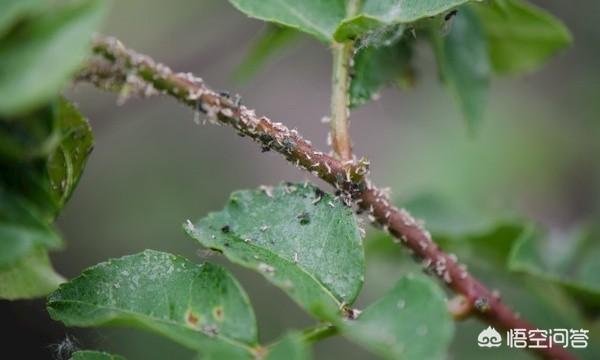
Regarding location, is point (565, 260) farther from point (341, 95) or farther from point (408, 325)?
point (408, 325)

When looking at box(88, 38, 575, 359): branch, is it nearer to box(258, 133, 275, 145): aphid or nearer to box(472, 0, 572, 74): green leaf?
box(258, 133, 275, 145): aphid

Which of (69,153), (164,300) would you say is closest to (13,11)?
(69,153)

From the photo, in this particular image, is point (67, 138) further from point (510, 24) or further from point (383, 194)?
point (510, 24)

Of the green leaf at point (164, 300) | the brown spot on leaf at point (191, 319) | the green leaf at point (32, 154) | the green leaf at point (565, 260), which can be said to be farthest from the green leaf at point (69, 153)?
the green leaf at point (565, 260)

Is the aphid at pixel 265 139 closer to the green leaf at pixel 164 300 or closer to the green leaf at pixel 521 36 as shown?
the green leaf at pixel 164 300

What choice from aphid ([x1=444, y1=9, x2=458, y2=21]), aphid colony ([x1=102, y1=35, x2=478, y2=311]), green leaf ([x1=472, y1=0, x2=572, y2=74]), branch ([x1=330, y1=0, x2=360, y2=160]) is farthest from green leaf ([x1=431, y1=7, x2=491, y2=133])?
aphid colony ([x1=102, y1=35, x2=478, y2=311])

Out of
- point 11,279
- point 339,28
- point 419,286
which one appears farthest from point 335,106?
point 11,279
